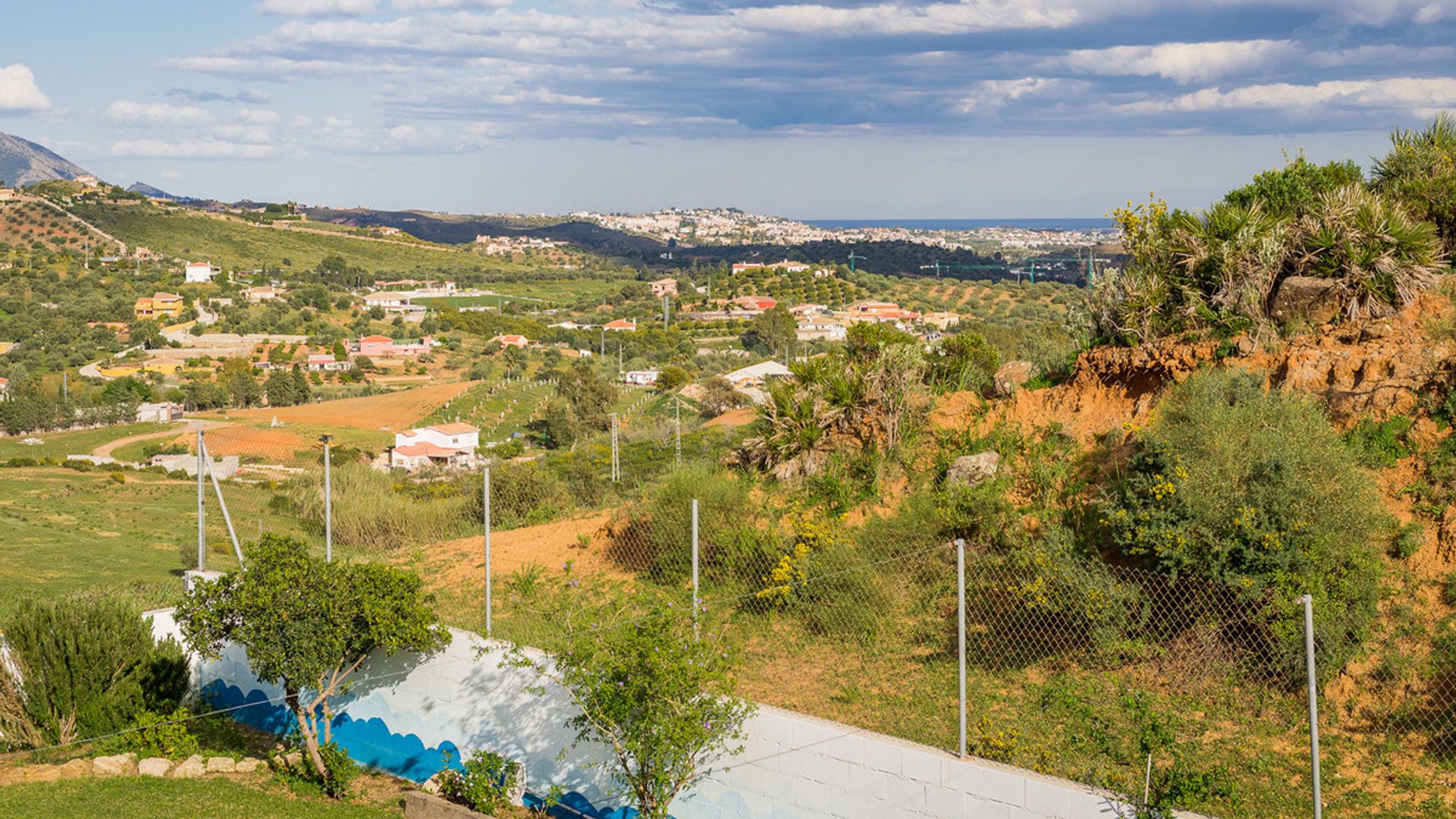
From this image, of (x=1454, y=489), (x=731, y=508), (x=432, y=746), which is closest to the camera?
(x=1454, y=489)

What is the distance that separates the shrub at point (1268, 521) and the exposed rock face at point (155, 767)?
321 inches

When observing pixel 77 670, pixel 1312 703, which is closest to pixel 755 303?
pixel 77 670

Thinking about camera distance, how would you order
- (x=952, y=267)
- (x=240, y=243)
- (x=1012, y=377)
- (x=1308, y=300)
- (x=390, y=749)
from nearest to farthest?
(x=390, y=749) < (x=1308, y=300) < (x=1012, y=377) < (x=952, y=267) < (x=240, y=243)

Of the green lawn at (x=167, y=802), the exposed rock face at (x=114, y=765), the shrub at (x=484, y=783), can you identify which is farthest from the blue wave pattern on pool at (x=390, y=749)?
the exposed rock face at (x=114, y=765)

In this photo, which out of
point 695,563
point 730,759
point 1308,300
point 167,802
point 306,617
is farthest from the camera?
point 1308,300

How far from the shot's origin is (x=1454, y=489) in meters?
8.23

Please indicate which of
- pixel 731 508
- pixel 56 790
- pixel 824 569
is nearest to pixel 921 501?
pixel 824 569

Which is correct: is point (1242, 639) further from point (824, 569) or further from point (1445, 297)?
point (1445, 297)

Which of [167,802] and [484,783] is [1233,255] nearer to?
Result: [484,783]

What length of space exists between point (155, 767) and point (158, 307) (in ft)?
319

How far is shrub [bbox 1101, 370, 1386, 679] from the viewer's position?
722 centimetres

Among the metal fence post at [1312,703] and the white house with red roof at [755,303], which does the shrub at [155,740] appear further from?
the white house with red roof at [755,303]

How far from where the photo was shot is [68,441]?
5541 cm

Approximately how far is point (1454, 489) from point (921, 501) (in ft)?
13.2
